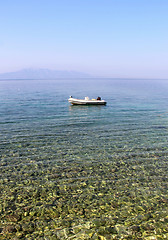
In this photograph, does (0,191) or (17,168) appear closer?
(0,191)

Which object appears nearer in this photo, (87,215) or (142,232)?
(142,232)

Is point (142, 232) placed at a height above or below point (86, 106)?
below

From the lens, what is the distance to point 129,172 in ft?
50.0

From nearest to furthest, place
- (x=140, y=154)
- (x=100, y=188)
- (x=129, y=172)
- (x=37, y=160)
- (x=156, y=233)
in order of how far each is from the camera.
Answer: (x=156, y=233)
(x=100, y=188)
(x=129, y=172)
(x=37, y=160)
(x=140, y=154)

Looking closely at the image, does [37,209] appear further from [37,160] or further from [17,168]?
[37,160]

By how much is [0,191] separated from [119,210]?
23.7 feet

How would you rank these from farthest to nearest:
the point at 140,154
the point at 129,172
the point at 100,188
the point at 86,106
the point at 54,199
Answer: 1. the point at 86,106
2. the point at 140,154
3. the point at 129,172
4. the point at 100,188
5. the point at 54,199

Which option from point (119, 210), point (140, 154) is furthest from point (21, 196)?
point (140, 154)

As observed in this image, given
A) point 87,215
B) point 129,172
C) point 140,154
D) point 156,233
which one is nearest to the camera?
point 156,233

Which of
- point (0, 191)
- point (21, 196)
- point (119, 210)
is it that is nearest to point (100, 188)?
point (119, 210)

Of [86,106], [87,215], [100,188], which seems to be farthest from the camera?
[86,106]

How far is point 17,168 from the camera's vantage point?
15711mm

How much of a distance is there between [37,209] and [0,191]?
3.07 metres

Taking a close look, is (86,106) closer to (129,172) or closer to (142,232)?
(129,172)
